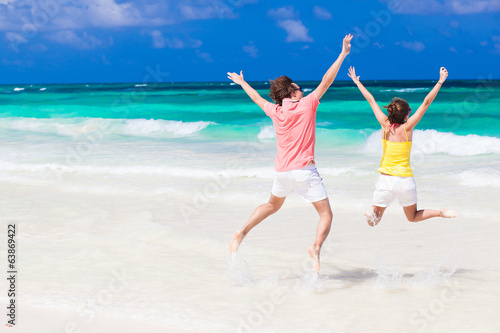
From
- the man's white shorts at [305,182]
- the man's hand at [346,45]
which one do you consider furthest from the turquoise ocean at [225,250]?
the man's hand at [346,45]

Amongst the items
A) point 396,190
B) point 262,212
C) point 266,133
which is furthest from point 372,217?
point 266,133

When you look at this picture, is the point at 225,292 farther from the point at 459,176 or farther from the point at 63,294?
the point at 459,176

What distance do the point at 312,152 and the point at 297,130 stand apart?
0.21 meters

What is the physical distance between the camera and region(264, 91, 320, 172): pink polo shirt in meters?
4.41

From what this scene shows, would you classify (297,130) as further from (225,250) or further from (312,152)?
(225,250)

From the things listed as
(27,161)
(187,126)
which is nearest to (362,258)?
(27,161)

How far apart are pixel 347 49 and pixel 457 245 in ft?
8.77

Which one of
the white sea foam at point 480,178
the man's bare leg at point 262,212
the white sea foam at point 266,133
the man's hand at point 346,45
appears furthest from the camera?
the white sea foam at point 266,133

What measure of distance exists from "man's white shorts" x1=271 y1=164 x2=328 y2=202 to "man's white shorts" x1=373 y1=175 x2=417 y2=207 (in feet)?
1.95

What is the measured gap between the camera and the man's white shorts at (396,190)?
15.4ft

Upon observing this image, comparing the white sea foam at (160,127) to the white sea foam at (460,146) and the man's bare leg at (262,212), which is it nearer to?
the white sea foam at (460,146)

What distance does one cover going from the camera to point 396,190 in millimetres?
4711

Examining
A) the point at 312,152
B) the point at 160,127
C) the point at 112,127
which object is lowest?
the point at 312,152

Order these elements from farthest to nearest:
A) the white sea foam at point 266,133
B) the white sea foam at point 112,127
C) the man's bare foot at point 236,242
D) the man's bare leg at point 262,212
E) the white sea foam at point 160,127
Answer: the white sea foam at point 160,127 < the white sea foam at point 112,127 < the white sea foam at point 266,133 < the man's bare foot at point 236,242 < the man's bare leg at point 262,212
